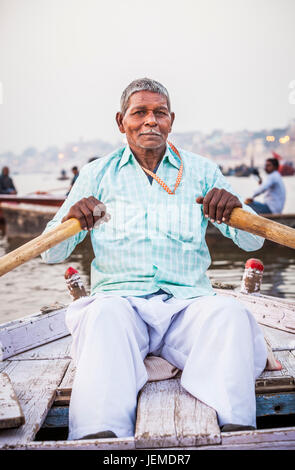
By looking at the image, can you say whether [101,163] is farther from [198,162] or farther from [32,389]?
[32,389]

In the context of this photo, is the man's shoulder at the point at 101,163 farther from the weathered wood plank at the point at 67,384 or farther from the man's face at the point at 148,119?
the weathered wood plank at the point at 67,384

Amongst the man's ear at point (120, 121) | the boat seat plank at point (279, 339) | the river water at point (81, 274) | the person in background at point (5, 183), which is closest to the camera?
the man's ear at point (120, 121)

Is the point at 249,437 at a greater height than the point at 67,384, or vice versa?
the point at 249,437

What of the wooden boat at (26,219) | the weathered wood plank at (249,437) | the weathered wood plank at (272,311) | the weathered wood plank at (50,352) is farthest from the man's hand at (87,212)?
the wooden boat at (26,219)

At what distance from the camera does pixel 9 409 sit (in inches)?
69.4

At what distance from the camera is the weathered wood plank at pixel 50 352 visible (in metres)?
2.57

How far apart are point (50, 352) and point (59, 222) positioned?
84 cm

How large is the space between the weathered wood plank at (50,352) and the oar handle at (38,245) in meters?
0.78

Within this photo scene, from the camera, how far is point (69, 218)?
209 centimetres

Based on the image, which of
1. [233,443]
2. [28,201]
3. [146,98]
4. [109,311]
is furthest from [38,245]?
[28,201]

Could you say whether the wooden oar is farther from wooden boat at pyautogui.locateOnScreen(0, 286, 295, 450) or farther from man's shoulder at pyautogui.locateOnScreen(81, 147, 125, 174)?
wooden boat at pyautogui.locateOnScreen(0, 286, 295, 450)

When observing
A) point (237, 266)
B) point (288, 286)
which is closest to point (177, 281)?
point (288, 286)

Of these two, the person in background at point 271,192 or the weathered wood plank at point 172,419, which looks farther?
the person in background at point 271,192

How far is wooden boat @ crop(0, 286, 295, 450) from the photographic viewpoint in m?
1.55
